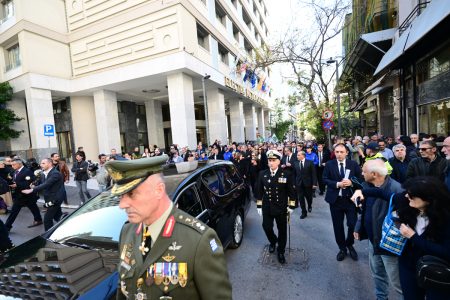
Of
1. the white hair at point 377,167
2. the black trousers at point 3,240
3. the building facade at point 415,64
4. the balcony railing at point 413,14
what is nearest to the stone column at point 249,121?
the building facade at point 415,64

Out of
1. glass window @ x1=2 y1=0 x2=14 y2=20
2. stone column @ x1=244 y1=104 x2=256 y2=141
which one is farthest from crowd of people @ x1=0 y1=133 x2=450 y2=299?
stone column @ x1=244 y1=104 x2=256 y2=141

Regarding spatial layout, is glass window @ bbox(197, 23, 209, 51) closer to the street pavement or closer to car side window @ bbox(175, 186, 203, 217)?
the street pavement

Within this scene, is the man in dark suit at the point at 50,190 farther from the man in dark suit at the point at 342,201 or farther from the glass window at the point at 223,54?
the glass window at the point at 223,54

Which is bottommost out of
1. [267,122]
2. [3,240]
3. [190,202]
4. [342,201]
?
[3,240]

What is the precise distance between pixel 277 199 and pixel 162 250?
10.2 feet

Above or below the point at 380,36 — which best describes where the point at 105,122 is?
below

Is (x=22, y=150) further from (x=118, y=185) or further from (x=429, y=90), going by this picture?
(x=429, y=90)

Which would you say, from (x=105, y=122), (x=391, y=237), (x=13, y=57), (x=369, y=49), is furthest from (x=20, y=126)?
(x=369, y=49)

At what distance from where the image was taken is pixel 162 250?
50.6 inches

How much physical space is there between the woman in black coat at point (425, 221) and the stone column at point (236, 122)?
21019 millimetres

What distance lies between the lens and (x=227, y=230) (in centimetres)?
422

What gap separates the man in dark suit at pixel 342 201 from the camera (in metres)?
4.09

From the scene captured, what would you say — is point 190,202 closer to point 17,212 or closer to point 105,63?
point 17,212

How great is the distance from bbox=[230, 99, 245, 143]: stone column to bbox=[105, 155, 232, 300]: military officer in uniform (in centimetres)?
2186
